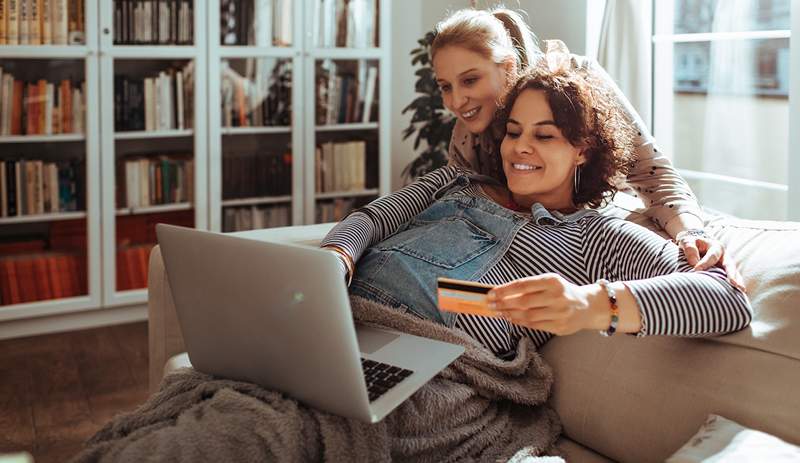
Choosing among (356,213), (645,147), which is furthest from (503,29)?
(356,213)

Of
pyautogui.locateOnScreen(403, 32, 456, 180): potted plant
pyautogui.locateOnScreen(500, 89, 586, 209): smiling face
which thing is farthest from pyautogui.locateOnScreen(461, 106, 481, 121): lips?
pyautogui.locateOnScreen(403, 32, 456, 180): potted plant

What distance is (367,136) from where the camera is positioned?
395 centimetres

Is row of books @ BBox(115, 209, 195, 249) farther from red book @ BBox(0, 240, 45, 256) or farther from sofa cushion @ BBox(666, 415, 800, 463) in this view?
sofa cushion @ BBox(666, 415, 800, 463)

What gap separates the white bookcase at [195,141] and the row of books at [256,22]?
0.04 ft

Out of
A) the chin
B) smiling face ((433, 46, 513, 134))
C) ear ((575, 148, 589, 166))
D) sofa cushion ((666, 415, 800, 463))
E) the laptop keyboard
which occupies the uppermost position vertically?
smiling face ((433, 46, 513, 134))

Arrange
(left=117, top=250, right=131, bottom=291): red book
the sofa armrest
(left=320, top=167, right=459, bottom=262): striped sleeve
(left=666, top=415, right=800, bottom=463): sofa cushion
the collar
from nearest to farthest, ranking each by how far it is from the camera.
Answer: (left=666, top=415, right=800, bottom=463): sofa cushion → the collar → (left=320, top=167, right=459, bottom=262): striped sleeve → the sofa armrest → (left=117, top=250, right=131, bottom=291): red book

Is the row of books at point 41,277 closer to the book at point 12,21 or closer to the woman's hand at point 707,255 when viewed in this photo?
the book at point 12,21

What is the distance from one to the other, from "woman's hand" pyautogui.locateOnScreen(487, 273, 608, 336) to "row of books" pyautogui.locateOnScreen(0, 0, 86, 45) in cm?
261

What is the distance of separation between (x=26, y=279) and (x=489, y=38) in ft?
6.93

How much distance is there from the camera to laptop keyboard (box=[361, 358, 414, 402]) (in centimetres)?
125

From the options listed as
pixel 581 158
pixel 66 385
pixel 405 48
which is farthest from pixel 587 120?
pixel 405 48

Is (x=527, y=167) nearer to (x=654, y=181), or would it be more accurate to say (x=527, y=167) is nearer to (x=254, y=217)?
(x=654, y=181)

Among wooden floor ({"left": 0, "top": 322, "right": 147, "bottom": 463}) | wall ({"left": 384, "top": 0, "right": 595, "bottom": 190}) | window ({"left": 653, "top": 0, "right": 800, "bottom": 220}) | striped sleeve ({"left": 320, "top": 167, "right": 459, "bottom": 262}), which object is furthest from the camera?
wall ({"left": 384, "top": 0, "right": 595, "bottom": 190})

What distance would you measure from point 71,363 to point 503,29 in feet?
6.26
